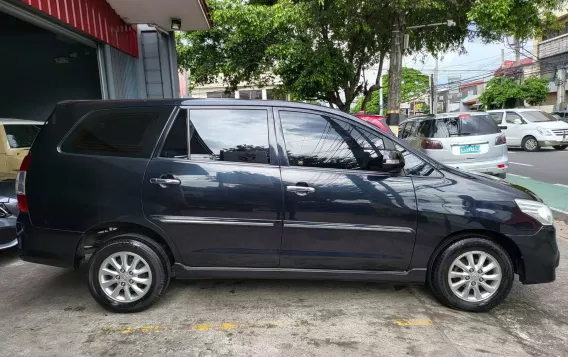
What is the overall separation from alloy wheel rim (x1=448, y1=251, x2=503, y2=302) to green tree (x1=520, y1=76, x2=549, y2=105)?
2740 cm

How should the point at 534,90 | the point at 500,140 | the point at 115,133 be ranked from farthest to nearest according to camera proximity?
the point at 534,90 < the point at 500,140 < the point at 115,133

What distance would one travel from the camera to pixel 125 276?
10.9 feet

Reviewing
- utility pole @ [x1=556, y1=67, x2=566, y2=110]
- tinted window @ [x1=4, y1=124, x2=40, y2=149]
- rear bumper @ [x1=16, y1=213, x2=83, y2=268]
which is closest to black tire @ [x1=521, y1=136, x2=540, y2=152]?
utility pole @ [x1=556, y1=67, x2=566, y2=110]

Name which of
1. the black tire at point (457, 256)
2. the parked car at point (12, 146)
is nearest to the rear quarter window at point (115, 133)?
the black tire at point (457, 256)

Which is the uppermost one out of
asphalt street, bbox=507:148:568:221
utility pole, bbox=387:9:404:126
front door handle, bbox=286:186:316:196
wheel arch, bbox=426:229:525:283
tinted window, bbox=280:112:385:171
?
utility pole, bbox=387:9:404:126

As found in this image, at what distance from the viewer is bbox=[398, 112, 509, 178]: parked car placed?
7684mm

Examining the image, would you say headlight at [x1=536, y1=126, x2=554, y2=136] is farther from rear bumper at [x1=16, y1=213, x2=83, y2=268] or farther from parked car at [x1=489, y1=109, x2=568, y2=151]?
rear bumper at [x1=16, y1=213, x2=83, y2=268]

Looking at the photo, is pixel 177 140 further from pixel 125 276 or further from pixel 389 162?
pixel 389 162

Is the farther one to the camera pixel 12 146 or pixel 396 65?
pixel 396 65

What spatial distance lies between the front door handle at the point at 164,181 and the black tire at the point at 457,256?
218cm

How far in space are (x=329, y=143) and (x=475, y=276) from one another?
62.4 inches

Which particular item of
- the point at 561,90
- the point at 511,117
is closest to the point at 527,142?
the point at 511,117

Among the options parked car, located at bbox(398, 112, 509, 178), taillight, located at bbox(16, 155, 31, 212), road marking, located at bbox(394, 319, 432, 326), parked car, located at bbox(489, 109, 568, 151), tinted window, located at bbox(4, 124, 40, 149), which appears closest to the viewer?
road marking, located at bbox(394, 319, 432, 326)

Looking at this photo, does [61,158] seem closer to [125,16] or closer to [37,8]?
[37,8]
